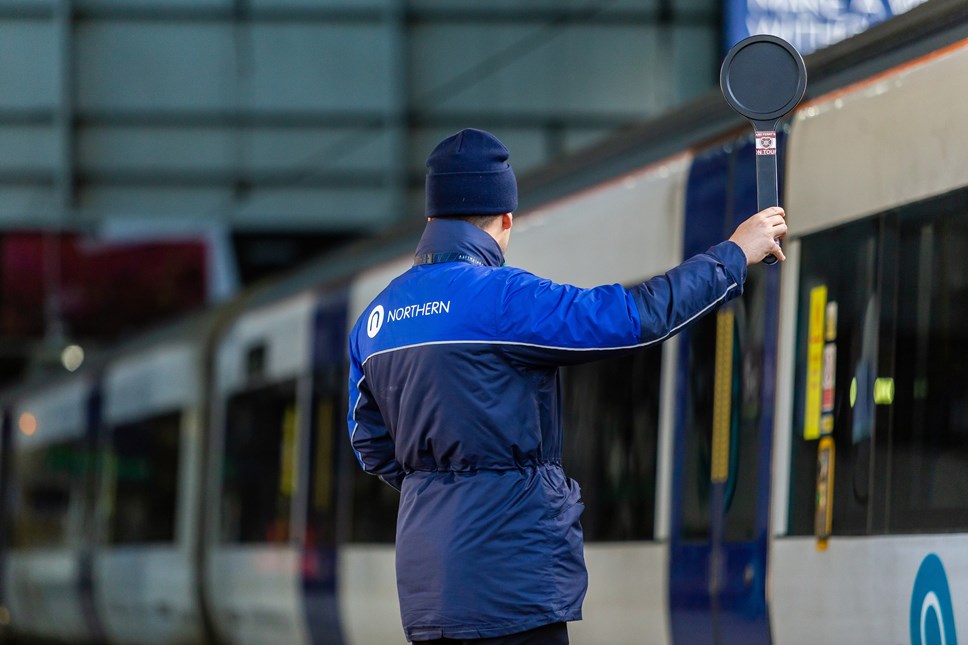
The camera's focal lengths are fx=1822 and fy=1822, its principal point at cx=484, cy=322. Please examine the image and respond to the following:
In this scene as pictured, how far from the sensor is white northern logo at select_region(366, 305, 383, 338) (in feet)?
12.0

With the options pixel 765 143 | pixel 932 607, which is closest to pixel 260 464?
pixel 932 607

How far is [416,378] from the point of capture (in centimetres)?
351

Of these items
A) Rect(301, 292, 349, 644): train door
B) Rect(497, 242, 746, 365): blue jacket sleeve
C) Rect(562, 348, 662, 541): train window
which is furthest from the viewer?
Rect(301, 292, 349, 644): train door

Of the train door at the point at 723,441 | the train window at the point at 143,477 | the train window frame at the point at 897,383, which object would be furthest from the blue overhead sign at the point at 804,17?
the train window at the point at 143,477

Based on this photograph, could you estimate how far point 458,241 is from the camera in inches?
141

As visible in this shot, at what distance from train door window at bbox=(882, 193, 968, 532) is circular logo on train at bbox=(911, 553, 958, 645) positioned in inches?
4.2

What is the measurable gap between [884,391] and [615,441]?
1.77 m

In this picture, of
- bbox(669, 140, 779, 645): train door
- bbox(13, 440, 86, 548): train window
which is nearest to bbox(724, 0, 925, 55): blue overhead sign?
bbox(669, 140, 779, 645): train door

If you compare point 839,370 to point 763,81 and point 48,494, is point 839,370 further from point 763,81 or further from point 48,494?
point 48,494

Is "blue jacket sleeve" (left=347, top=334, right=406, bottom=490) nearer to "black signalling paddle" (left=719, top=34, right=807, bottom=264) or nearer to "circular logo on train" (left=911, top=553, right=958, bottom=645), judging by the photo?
"black signalling paddle" (left=719, top=34, right=807, bottom=264)

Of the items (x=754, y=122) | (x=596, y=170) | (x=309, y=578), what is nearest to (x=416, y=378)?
(x=754, y=122)

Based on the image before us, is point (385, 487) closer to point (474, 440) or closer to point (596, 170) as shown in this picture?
point (596, 170)

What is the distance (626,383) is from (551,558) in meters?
2.91

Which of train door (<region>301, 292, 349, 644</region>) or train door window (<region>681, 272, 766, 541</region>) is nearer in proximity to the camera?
train door window (<region>681, 272, 766, 541</region>)
